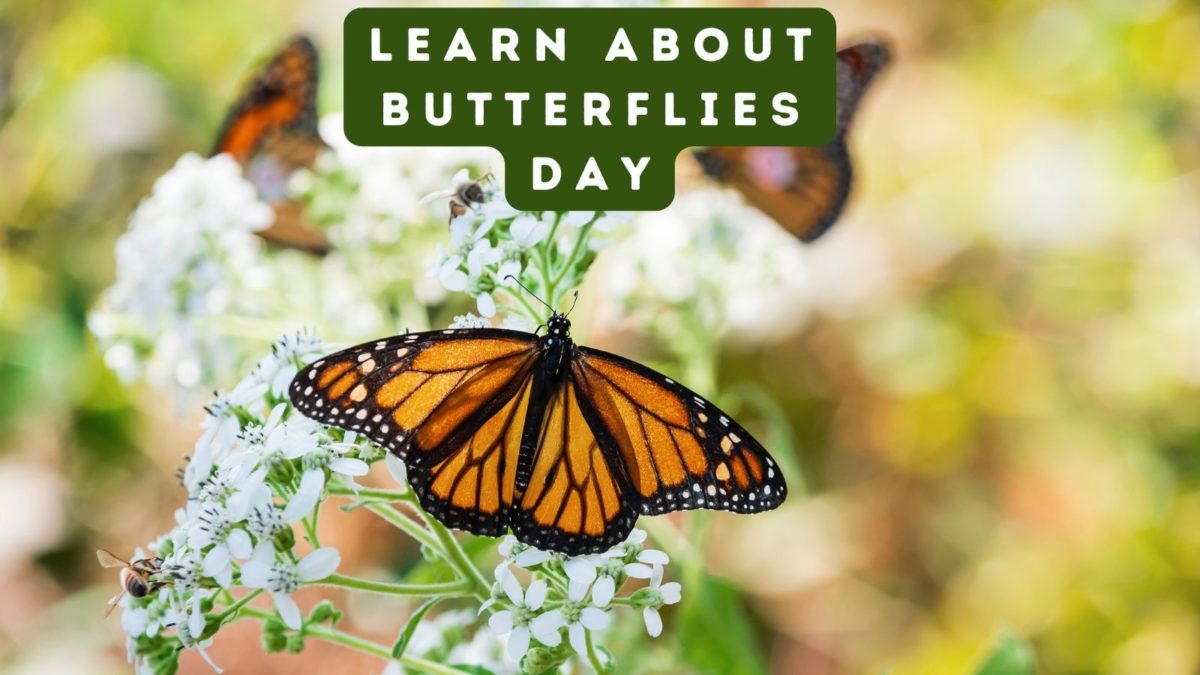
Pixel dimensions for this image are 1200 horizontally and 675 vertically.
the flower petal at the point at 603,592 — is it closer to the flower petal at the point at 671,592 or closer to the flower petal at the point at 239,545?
the flower petal at the point at 671,592

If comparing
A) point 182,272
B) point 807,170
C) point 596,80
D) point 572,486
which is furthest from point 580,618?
point 807,170

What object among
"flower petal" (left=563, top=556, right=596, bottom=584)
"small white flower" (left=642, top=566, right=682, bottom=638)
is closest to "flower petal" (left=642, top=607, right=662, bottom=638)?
"small white flower" (left=642, top=566, right=682, bottom=638)

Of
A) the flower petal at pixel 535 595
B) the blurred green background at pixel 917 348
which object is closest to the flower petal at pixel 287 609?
the flower petal at pixel 535 595

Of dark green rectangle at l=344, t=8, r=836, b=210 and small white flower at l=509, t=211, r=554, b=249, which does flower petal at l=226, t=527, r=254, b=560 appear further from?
dark green rectangle at l=344, t=8, r=836, b=210

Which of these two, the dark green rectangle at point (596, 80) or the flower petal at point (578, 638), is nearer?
the flower petal at point (578, 638)

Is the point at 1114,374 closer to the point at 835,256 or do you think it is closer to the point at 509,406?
the point at 835,256

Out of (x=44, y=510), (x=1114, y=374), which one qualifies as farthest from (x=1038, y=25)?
(x=44, y=510)
